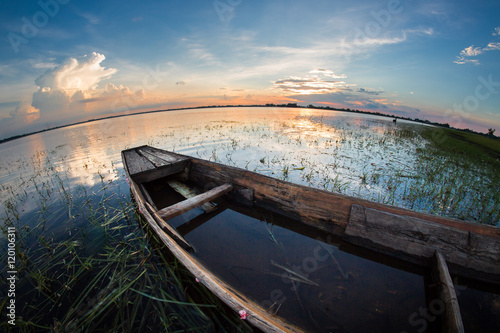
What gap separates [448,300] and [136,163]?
7.40 metres

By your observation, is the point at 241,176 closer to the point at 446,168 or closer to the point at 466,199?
the point at 466,199

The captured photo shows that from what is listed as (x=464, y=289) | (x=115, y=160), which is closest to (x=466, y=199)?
(x=464, y=289)

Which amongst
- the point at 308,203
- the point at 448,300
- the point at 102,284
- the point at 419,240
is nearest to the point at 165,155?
the point at 102,284

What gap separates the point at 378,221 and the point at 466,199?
4582mm

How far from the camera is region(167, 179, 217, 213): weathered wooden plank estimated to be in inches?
185

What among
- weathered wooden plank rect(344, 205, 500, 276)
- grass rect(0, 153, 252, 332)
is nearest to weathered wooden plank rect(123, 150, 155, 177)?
grass rect(0, 153, 252, 332)

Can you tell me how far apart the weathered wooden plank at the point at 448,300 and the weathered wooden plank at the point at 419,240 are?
0.22m

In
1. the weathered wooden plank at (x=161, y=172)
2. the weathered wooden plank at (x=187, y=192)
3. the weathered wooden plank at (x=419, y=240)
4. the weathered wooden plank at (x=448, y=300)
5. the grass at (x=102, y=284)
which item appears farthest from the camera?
the weathered wooden plank at (x=161, y=172)

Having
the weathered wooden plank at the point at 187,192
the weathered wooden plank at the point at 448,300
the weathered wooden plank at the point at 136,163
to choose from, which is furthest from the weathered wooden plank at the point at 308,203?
the weathered wooden plank at the point at 136,163

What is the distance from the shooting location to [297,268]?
299 cm

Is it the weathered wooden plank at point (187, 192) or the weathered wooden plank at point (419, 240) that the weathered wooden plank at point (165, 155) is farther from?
the weathered wooden plank at point (419, 240)

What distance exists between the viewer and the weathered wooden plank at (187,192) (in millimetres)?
4688

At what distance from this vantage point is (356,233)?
315 cm
